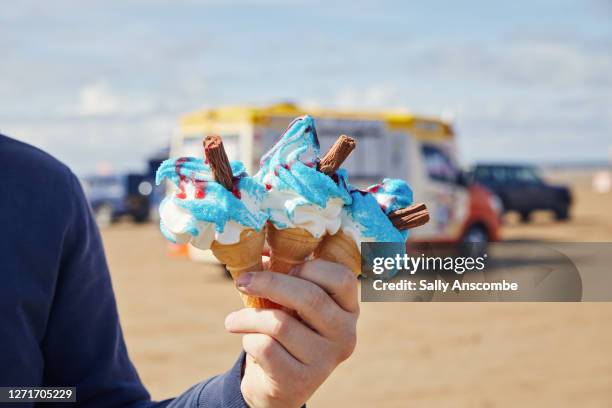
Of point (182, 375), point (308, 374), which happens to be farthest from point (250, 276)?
point (182, 375)

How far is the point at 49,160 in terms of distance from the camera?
6.63 feet

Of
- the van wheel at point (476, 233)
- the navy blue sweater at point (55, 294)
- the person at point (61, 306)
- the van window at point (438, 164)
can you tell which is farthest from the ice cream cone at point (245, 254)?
the van wheel at point (476, 233)

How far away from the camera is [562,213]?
25.2 m

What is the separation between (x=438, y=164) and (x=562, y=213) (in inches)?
521

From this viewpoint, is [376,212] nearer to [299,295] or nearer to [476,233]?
[299,295]

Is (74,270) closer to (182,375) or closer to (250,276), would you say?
(250,276)

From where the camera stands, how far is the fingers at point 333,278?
145 cm

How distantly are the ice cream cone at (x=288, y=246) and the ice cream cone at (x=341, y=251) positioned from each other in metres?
0.02

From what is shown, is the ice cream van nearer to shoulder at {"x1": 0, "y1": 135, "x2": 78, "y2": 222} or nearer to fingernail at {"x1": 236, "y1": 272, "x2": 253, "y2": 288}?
shoulder at {"x1": 0, "y1": 135, "x2": 78, "y2": 222}

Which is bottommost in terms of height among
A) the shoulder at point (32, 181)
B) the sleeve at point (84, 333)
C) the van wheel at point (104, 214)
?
the van wheel at point (104, 214)

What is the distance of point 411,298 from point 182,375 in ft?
20.6

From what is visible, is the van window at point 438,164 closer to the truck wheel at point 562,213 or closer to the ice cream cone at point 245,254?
the ice cream cone at point 245,254

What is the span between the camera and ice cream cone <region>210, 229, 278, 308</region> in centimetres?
151

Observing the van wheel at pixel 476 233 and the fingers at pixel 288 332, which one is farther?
the van wheel at pixel 476 233
